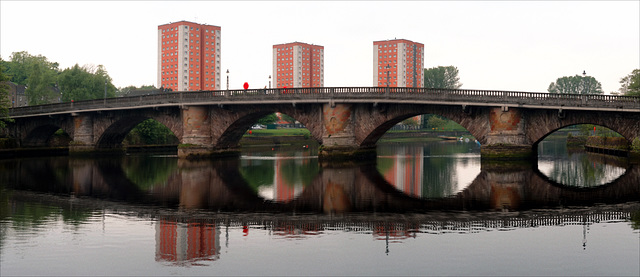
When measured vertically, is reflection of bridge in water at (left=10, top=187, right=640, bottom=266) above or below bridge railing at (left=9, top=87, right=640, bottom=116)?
below

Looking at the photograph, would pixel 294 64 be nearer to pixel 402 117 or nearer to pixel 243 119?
pixel 243 119

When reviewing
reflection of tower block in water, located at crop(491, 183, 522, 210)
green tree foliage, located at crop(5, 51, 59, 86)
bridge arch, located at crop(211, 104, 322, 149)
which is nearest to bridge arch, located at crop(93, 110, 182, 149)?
bridge arch, located at crop(211, 104, 322, 149)

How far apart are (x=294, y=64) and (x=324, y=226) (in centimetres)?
17461

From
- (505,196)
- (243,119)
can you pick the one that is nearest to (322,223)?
(505,196)

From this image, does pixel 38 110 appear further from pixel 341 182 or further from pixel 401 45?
pixel 401 45

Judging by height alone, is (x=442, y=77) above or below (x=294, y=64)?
below

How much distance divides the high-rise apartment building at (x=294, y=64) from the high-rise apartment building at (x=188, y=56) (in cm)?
2897

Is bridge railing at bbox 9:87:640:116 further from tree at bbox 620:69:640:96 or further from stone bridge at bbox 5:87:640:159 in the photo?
tree at bbox 620:69:640:96

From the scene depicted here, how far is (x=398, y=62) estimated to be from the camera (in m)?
176

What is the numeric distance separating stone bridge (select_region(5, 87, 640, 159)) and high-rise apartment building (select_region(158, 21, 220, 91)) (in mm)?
93572

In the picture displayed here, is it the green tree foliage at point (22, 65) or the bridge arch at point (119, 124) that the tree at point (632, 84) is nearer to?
the bridge arch at point (119, 124)

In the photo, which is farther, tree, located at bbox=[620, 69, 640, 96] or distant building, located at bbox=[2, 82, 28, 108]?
distant building, located at bbox=[2, 82, 28, 108]

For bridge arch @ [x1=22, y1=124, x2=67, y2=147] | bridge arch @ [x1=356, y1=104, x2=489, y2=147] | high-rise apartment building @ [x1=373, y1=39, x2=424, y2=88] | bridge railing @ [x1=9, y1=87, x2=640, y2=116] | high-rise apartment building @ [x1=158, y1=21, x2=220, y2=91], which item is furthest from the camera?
high-rise apartment building @ [x1=373, y1=39, x2=424, y2=88]

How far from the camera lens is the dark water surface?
15.0 meters
